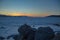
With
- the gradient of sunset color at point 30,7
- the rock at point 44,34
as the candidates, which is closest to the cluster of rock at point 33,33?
the rock at point 44,34

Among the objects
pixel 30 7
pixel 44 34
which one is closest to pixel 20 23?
pixel 30 7

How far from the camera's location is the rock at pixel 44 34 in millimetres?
2568

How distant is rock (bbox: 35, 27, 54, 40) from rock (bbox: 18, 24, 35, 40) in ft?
0.32

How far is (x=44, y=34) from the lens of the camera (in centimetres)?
257

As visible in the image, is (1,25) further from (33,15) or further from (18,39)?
(33,15)

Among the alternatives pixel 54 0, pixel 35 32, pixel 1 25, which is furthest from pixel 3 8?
pixel 54 0

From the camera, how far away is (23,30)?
8.77 feet

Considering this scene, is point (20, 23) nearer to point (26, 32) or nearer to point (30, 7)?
point (26, 32)

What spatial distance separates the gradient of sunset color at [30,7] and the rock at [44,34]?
0.83 feet

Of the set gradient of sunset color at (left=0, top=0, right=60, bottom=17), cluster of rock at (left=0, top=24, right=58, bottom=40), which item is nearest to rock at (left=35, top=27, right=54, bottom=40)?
cluster of rock at (left=0, top=24, right=58, bottom=40)

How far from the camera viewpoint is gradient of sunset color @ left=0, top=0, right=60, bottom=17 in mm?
2703

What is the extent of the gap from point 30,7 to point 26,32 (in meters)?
0.41

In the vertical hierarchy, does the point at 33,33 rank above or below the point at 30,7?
below

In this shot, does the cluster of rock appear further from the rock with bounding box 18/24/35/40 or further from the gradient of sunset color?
the gradient of sunset color
